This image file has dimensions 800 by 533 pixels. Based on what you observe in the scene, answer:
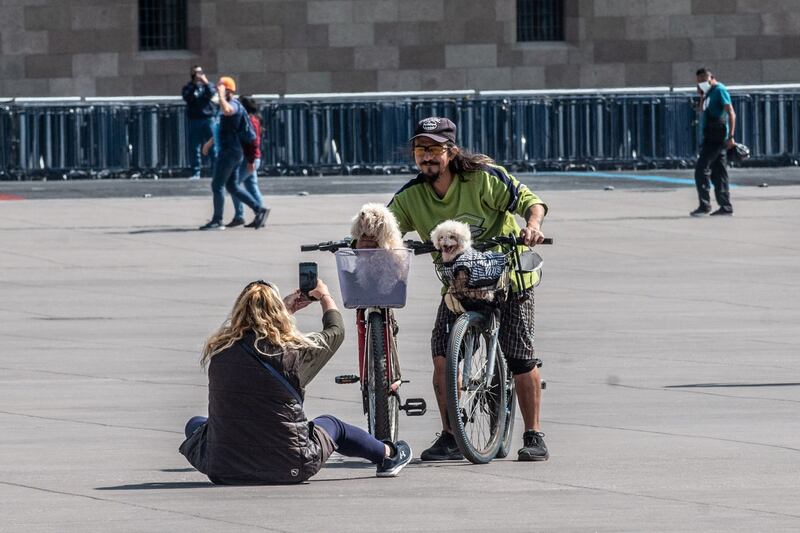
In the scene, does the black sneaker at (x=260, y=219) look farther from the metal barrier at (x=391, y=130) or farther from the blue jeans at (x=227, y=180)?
the metal barrier at (x=391, y=130)

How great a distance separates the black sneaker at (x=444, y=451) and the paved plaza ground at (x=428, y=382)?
0.36 ft

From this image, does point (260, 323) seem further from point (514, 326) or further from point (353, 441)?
point (514, 326)

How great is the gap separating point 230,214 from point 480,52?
11.6m

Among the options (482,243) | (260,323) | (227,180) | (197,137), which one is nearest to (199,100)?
(197,137)

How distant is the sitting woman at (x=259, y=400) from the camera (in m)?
7.93

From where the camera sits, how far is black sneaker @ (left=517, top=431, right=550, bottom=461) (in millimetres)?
8711

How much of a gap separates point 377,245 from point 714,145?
45.5 feet

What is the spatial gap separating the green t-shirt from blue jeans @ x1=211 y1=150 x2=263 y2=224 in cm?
1166

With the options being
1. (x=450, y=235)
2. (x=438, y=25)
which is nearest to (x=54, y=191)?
(x=438, y=25)

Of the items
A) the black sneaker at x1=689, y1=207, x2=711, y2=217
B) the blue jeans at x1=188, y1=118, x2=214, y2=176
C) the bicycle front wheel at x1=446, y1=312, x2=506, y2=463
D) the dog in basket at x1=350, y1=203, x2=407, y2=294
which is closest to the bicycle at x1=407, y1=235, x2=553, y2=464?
the bicycle front wheel at x1=446, y1=312, x2=506, y2=463

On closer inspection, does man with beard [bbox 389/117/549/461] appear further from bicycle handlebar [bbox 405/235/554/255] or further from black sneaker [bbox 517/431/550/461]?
bicycle handlebar [bbox 405/235/554/255]

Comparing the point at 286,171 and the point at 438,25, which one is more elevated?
the point at 438,25

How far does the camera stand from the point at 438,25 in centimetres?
3347

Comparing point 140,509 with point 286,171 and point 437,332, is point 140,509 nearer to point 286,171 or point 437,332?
point 437,332
